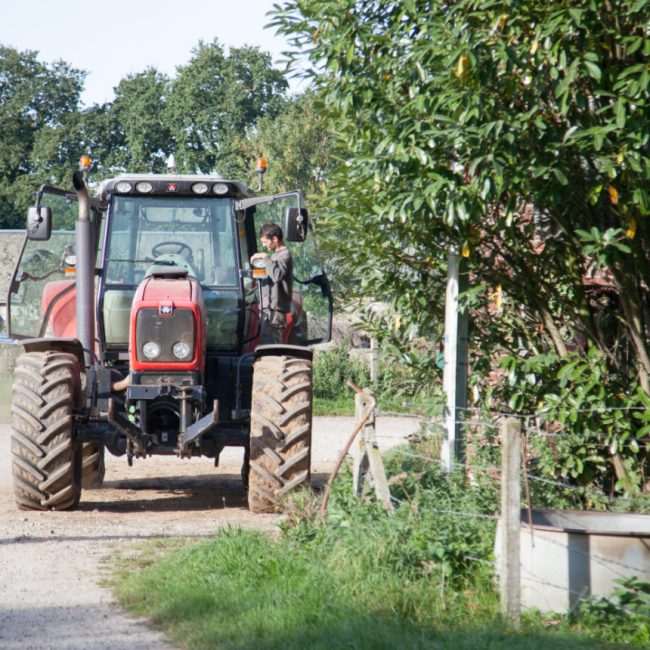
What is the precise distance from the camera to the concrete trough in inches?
235

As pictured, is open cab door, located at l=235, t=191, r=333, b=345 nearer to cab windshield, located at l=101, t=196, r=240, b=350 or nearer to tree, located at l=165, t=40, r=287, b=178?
cab windshield, located at l=101, t=196, r=240, b=350

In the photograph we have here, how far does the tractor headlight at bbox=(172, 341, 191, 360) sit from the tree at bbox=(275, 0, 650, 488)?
4.84ft

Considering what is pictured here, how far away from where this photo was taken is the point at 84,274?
32.4 feet

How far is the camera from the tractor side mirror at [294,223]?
9695 mm

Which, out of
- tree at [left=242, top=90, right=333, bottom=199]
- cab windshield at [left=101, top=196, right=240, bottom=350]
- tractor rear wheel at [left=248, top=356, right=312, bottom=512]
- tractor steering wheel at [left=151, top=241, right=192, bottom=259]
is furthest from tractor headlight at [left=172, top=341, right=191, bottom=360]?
tree at [left=242, top=90, right=333, bottom=199]

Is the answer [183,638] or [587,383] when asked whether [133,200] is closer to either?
[587,383]

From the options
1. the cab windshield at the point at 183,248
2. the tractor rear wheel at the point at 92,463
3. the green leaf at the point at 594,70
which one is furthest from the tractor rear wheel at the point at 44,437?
the green leaf at the point at 594,70

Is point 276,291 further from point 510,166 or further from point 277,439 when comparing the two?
point 510,166

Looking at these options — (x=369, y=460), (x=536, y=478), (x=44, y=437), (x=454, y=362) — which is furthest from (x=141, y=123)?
(x=536, y=478)

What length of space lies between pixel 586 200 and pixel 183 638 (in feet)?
11.8

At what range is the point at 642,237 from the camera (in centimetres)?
777

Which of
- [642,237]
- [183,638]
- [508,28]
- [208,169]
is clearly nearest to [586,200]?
[642,237]

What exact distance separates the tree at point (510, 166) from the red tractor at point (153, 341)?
4.40ft

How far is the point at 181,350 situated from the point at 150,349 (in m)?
0.24
